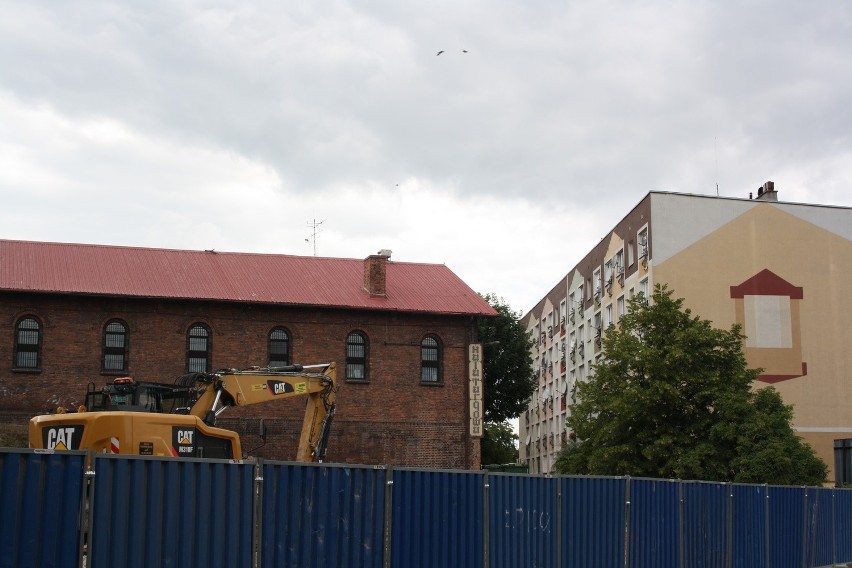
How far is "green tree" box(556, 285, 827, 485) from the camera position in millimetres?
36750

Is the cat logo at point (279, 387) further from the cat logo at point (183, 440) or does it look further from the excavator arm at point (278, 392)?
the cat logo at point (183, 440)

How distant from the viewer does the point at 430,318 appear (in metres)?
37.9

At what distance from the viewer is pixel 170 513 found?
9.62 meters

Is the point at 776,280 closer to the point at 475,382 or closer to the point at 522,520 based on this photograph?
the point at 475,382

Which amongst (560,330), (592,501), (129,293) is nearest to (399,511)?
(592,501)

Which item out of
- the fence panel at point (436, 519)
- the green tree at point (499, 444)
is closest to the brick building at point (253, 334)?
the fence panel at point (436, 519)

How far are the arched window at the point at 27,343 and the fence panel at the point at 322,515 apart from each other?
25.3 meters

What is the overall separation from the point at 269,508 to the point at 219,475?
2.40 feet

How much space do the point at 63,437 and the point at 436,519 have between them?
7588mm

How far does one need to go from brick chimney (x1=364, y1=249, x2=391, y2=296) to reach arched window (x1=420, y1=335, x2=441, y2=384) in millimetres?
2349

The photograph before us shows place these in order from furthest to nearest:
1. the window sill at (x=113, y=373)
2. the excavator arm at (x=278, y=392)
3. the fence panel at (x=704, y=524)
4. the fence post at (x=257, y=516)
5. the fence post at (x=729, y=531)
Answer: the window sill at (x=113, y=373) → the excavator arm at (x=278, y=392) → the fence post at (x=729, y=531) → the fence panel at (x=704, y=524) → the fence post at (x=257, y=516)

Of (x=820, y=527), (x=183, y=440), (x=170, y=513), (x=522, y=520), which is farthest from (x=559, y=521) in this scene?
(x=820, y=527)

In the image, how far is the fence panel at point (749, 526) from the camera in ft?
62.0

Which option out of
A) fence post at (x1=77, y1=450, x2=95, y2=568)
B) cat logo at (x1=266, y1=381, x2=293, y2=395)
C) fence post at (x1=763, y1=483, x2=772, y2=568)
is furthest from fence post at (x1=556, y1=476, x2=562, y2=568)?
cat logo at (x1=266, y1=381, x2=293, y2=395)
